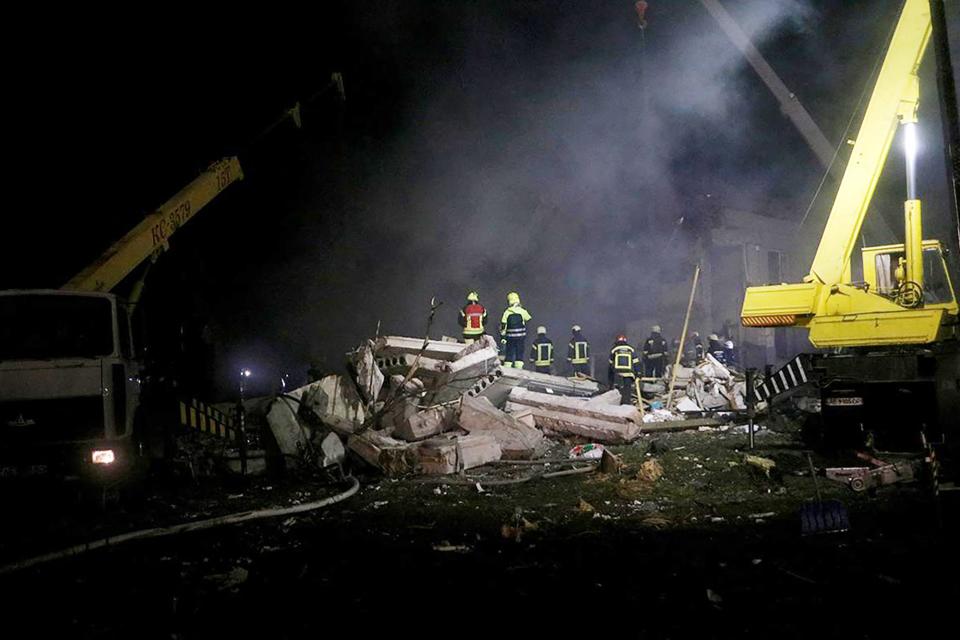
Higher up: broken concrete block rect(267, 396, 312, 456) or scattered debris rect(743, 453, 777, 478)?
broken concrete block rect(267, 396, 312, 456)

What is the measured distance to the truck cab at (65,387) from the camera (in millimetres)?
5395


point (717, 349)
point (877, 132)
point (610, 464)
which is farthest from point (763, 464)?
point (717, 349)

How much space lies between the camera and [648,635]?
2869 mm

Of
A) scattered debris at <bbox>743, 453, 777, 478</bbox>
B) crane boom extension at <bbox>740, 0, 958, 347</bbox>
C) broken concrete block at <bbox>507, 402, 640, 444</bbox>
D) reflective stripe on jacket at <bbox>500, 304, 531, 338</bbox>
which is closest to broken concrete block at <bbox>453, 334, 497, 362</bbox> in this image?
broken concrete block at <bbox>507, 402, 640, 444</bbox>

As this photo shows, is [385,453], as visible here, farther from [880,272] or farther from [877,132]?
[877,132]

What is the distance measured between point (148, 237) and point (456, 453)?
17.5 feet

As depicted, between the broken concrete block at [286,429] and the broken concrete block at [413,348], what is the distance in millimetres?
2164

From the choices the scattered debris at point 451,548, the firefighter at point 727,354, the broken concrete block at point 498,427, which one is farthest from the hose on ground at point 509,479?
the firefighter at point 727,354

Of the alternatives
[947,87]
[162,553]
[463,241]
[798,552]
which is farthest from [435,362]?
[463,241]

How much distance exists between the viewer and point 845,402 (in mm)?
6945

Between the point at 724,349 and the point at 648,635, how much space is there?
38.9 ft

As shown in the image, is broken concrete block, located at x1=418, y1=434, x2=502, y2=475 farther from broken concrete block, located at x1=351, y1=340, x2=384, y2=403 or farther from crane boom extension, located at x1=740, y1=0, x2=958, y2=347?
crane boom extension, located at x1=740, y1=0, x2=958, y2=347

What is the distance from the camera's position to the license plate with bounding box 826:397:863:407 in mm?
6880

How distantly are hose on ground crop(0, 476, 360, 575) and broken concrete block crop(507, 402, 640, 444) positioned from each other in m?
3.88
